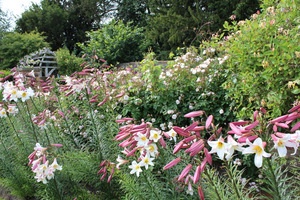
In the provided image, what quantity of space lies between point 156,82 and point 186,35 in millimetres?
9176

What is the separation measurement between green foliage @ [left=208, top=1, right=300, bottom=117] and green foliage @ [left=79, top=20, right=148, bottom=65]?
22.4ft

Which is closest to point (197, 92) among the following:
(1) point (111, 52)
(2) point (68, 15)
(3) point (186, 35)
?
(1) point (111, 52)

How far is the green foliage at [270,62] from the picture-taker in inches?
75.8

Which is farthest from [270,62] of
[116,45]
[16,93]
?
[116,45]

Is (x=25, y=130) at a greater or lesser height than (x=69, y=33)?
lesser

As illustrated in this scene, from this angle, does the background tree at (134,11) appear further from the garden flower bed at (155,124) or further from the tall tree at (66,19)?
the garden flower bed at (155,124)

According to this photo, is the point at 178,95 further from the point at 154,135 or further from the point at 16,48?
the point at 16,48

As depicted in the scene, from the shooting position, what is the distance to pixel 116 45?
862 cm

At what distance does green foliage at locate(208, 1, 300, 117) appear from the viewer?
193 cm

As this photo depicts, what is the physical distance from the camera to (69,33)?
17.8m

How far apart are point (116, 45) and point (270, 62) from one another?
731 centimetres

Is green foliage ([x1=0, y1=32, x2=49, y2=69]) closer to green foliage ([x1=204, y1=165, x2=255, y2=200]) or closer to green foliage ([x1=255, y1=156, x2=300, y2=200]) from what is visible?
green foliage ([x1=204, y1=165, x2=255, y2=200])

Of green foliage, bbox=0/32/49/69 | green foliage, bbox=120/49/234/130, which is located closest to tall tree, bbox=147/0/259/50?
green foliage, bbox=0/32/49/69

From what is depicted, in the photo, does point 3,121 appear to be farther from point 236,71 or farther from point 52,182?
point 236,71
